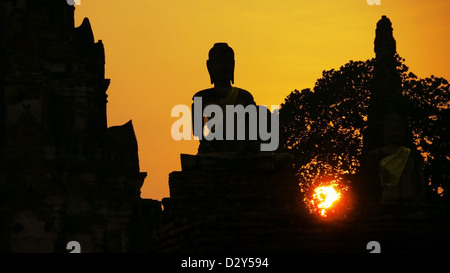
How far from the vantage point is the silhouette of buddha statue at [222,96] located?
24.1 m

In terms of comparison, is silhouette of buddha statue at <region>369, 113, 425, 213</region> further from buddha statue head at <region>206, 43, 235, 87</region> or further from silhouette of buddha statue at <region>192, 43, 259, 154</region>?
buddha statue head at <region>206, 43, 235, 87</region>

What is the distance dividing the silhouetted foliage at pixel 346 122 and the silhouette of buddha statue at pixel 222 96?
24240mm

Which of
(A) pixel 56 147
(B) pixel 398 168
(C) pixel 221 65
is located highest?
(A) pixel 56 147

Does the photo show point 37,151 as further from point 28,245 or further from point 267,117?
point 267,117

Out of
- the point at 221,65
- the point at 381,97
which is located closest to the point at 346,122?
the point at 381,97

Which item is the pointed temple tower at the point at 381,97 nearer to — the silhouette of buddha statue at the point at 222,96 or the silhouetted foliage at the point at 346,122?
the silhouetted foliage at the point at 346,122

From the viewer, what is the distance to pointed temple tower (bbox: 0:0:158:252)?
4159 cm

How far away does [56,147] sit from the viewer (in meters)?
43.1

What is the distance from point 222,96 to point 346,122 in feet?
97.7

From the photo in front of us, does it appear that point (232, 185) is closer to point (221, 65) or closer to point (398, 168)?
point (398, 168)

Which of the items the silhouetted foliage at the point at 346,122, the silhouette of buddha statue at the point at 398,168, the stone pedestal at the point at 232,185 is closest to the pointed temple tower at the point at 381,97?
the silhouetted foliage at the point at 346,122

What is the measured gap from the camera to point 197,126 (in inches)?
961
